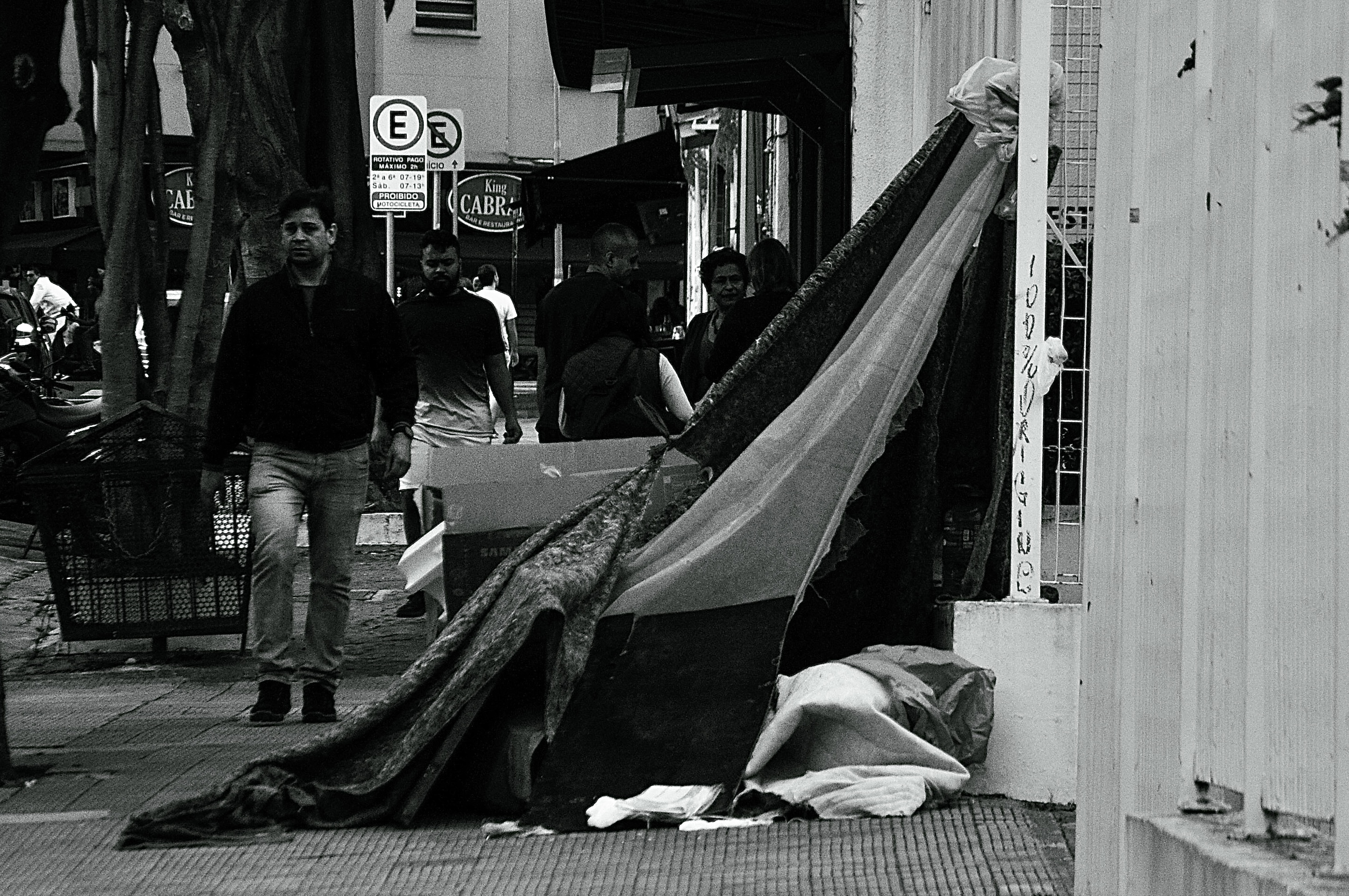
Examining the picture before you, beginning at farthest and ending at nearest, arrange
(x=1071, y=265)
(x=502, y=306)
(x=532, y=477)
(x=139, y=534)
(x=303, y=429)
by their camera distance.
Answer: (x=502, y=306), (x=139, y=534), (x=303, y=429), (x=532, y=477), (x=1071, y=265)

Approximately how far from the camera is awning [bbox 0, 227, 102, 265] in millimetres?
37719

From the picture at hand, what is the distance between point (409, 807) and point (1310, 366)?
3515 mm

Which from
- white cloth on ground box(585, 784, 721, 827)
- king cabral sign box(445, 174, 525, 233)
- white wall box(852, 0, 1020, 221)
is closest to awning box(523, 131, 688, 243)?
white wall box(852, 0, 1020, 221)

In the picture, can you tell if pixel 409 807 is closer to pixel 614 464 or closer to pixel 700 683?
pixel 700 683

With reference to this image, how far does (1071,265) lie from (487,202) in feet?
106

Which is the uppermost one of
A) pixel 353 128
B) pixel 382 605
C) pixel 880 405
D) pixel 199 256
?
pixel 353 128

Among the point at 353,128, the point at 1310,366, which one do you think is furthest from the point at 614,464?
the point at 353,128

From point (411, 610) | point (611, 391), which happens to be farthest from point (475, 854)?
point (411, 610)

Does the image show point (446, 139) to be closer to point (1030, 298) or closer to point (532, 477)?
point (532, 477)

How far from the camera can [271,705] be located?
294 inches

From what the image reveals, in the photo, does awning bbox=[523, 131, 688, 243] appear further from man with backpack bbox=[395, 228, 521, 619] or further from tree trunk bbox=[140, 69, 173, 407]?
man with backpack bbox=[395, 228, 521, 619]

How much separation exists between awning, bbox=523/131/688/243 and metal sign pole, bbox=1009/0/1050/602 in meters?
10.5

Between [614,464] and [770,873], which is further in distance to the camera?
[614,464]

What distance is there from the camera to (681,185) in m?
16.8
